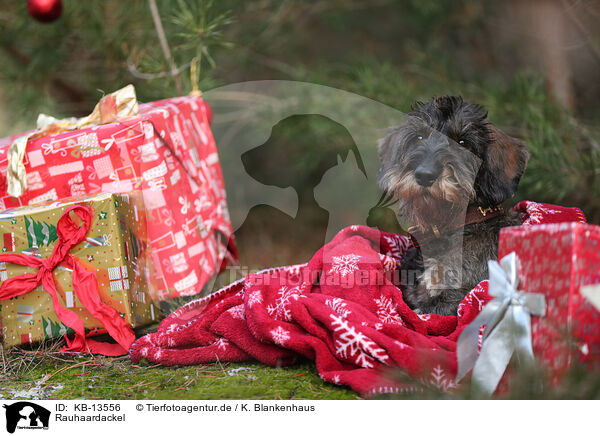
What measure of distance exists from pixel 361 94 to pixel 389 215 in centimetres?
147

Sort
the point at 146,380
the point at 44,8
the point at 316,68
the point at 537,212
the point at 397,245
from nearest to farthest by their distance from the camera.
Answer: the point at 146,380
the point at 537,212
the point at 397,245
the point at 44,8
the point at 316,68

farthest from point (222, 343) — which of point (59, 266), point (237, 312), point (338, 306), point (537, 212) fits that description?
point (537, 212)

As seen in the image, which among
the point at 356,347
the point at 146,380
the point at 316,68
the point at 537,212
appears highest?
the point at 316,68

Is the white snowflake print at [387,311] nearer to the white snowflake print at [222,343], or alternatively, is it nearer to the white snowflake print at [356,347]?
the white snowflake print at [356,347]

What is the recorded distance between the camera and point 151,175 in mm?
2271

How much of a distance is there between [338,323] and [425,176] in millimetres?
565

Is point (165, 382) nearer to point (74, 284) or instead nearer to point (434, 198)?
point (74, 284)

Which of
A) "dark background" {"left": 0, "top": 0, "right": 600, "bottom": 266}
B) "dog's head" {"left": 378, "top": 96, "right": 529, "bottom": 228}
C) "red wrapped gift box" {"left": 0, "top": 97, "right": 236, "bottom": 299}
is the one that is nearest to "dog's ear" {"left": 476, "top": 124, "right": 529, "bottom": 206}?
"dog's head" {"left": 378, "top": 96, "right": 529, "bottom": 228}

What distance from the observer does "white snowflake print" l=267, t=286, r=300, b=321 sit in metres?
1.76

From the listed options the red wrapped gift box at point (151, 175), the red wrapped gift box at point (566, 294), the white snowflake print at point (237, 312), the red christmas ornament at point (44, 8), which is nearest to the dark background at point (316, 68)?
the red wrapped gift box at point (151, 175)

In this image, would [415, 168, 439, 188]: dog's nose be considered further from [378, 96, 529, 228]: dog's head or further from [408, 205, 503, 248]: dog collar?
[408, 205, 503, 248]: dog collar

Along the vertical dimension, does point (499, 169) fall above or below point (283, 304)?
above
